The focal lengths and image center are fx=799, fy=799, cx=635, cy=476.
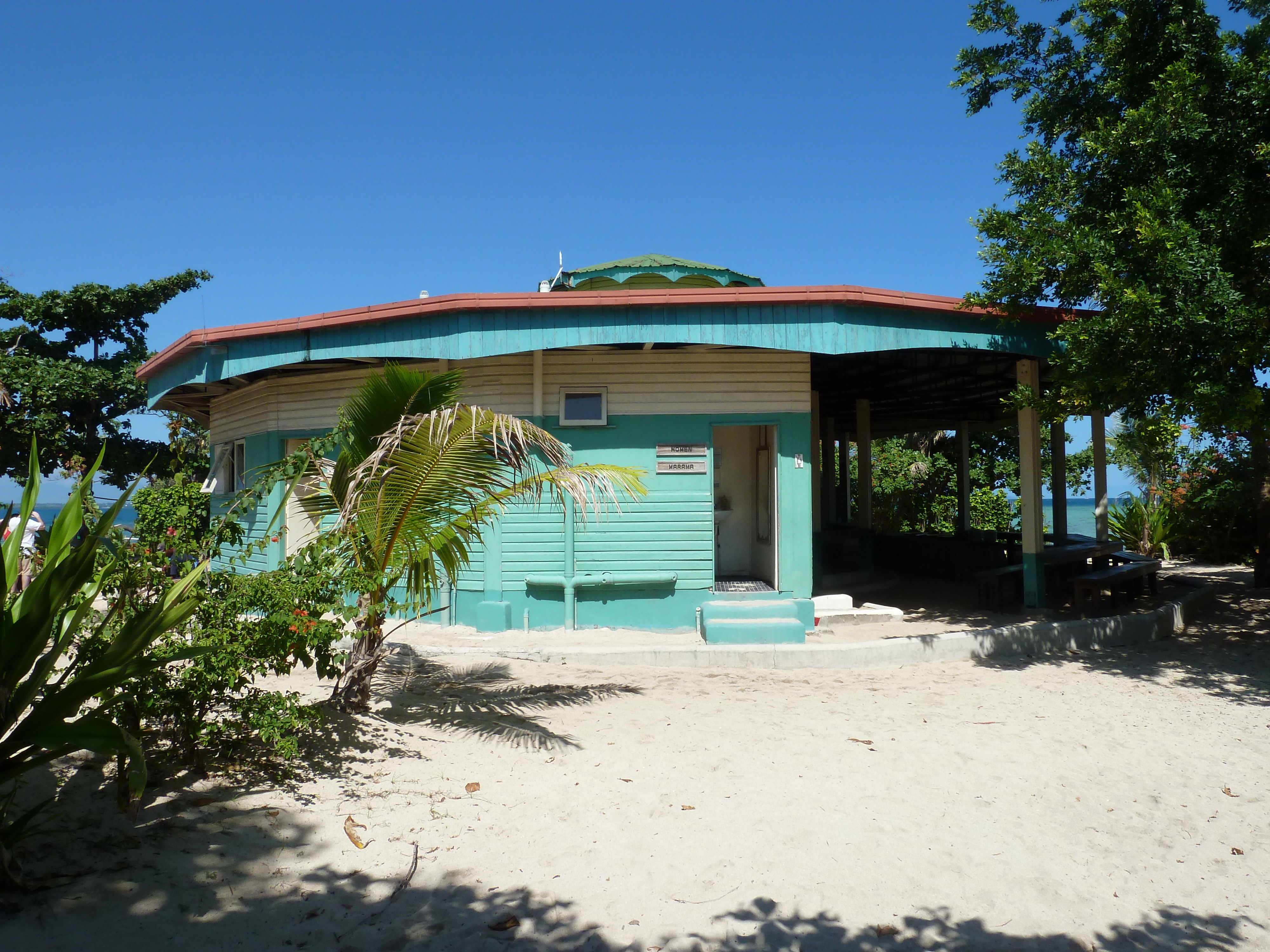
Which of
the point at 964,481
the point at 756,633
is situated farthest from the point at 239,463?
the point at 964,481

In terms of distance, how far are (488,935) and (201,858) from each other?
1.43m

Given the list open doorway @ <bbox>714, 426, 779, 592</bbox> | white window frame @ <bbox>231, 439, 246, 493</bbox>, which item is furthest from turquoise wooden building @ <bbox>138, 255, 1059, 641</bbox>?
white window frame @ <bbox>231, 439, 246, 493</bbox>

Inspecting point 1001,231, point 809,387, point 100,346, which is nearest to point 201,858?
point 809,387

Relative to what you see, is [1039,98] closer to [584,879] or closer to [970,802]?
[970,802]

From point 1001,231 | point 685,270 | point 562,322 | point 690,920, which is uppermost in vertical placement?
point 685,270

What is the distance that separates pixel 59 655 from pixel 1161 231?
7.88 metres

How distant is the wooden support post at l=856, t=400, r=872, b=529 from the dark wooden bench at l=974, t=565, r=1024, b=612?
355 cm

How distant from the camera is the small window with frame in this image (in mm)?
9211

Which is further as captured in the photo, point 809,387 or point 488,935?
point 809,387

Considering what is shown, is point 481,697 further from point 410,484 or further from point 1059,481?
point 1059,481

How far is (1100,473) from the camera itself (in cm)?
1240

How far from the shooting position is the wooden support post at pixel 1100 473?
1197 cm

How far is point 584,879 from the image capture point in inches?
144

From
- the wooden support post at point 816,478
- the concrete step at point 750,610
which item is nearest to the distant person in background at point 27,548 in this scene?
the concrete step at point 750,610
